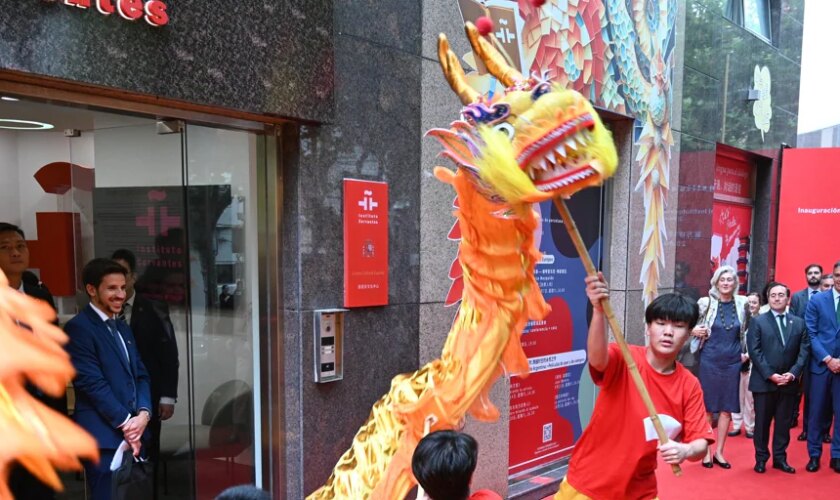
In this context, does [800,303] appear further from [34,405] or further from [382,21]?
[34,405]

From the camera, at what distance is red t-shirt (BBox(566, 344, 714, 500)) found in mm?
2586

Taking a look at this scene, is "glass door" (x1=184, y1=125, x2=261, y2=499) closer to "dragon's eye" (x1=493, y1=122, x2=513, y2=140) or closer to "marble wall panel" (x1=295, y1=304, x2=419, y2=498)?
"marble wall panel" (x1=295, y1=304, x2=419, y2=498)

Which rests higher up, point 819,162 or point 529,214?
point 819,162

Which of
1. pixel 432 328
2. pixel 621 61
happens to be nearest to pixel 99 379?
pixel 432 328

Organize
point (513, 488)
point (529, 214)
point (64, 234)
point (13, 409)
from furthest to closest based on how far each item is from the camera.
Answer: point (513, 488), point (64, 234), point (529, 214), point (13, 409)

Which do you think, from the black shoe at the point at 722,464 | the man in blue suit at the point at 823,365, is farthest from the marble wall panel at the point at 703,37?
the black shoe at the point at 722,464

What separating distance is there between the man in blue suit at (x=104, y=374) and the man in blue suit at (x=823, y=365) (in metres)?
5.63

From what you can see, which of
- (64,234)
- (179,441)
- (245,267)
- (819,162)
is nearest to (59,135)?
(64,234)

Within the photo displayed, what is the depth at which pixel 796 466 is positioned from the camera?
233 inches

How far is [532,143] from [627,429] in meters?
1.20

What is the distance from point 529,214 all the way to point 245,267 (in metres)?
1.76

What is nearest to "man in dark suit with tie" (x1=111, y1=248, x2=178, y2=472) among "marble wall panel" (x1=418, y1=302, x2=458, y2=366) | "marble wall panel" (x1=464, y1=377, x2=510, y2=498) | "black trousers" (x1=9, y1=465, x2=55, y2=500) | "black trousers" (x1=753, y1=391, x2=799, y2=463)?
"black trousers" (x1=9, y1=465, x2=55, y2=500)

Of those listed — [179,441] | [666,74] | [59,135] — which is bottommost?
[179,441]

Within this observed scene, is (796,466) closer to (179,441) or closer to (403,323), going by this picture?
(403,323)
